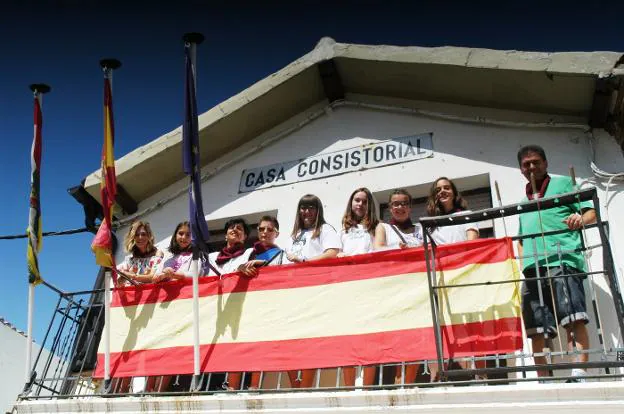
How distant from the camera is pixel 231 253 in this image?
24.9 ft

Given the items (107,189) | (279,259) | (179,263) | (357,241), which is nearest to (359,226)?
(357,241)

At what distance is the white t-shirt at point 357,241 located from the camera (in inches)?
273

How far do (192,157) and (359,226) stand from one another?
1.98 m

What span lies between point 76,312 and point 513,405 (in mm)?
5174

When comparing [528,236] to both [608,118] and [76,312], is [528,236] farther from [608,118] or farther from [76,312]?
[76,312]

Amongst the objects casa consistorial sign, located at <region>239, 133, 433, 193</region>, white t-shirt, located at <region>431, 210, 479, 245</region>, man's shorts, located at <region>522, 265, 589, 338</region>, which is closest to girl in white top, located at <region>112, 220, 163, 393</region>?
casa consistorial sign, located at <region>239, 133, 433, 193</region>

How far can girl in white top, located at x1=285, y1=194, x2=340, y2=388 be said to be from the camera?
6.94 m

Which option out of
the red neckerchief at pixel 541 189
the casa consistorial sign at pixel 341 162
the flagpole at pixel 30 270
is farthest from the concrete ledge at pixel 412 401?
the casa consistorial sign at pixel 341 162

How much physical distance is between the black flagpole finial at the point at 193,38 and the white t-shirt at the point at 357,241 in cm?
278

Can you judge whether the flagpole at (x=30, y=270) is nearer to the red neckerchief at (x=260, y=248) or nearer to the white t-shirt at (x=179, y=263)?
the white t-shirt at (x=179, y=263)

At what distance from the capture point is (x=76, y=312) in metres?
7.96

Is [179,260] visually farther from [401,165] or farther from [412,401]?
[412,401]

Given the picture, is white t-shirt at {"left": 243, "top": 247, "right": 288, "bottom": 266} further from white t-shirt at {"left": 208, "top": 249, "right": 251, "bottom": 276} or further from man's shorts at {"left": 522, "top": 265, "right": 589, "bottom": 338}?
man's shorts at {"left": 522, "top": 265, "right": 589, "bottom": 338}

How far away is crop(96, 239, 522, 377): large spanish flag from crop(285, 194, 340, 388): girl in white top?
35cm
